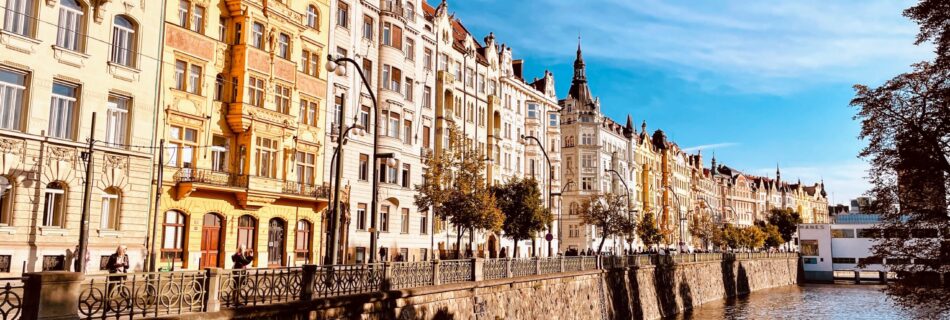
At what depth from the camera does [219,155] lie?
99.7 ft

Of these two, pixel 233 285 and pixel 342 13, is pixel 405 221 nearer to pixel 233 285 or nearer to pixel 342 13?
pixel 342 13

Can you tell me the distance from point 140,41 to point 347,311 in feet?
47.9

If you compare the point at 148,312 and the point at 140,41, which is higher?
the point at 140,41

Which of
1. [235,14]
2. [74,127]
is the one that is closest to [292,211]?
[235,14]

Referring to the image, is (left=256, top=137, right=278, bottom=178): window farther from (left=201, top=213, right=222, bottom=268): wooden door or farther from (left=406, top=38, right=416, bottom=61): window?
(left=406, top=38, right=416, bottom=61): window

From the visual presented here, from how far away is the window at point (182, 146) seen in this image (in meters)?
28.0

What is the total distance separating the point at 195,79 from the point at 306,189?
7.26 metres

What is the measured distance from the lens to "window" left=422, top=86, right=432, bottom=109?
146 ft

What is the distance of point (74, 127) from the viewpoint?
24094mm

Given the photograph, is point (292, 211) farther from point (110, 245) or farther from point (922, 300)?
point (922, 300)

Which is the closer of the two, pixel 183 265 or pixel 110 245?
pixel 110 245

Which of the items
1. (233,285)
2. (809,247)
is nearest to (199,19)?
(233,285)

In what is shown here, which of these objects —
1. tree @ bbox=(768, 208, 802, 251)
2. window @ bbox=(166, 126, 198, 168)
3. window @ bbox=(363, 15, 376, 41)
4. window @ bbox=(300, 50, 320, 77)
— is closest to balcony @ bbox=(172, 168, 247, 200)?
window @ bbox=(166, 126, 198, 168)

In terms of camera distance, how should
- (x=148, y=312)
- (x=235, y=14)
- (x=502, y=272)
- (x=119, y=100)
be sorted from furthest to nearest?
1. (x=235, y=14)
2. (x=502, y=272)
3. (x=119, y=100)
4. (x=148, y=312)
